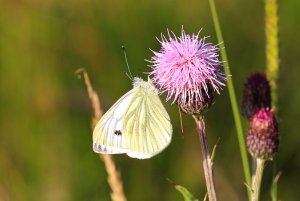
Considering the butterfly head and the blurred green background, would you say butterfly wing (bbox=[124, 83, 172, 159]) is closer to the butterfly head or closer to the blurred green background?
the butterfly head

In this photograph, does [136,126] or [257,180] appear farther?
[136,126]

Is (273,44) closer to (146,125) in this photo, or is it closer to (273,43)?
(273,43)

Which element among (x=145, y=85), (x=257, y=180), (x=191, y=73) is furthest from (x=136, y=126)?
(x=257, y=180)

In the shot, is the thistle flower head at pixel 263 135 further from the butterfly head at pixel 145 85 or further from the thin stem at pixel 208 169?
the butterfly head at pixel 145 85

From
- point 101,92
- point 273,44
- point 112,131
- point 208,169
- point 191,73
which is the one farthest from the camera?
point 101,92

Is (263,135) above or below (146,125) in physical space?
below

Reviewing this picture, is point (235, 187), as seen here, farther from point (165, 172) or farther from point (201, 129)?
point (201, 129)

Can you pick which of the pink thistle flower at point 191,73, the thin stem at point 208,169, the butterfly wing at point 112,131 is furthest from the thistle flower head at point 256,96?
the butterfly wing at point 112,131
